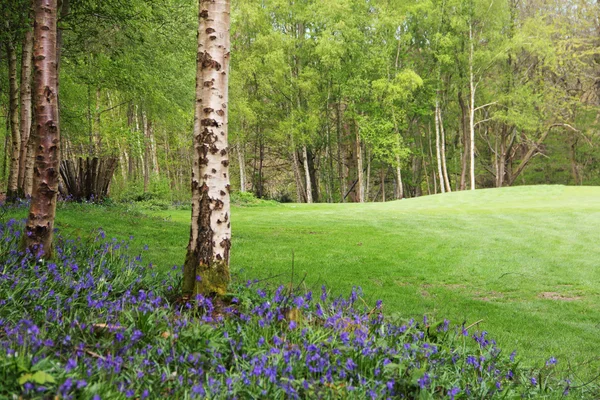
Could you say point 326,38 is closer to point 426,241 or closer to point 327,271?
point 426,241

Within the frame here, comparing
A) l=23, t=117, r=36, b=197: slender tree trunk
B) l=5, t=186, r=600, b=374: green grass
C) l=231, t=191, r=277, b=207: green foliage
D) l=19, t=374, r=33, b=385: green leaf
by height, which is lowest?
l=5, t=186, r=600, b=374: green grass

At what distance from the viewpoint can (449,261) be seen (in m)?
9.28

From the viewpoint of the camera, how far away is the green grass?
6.03 metres

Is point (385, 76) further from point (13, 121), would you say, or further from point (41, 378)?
point (41, 378)

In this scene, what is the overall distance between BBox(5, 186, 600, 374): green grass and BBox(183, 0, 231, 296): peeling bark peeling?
1.59m

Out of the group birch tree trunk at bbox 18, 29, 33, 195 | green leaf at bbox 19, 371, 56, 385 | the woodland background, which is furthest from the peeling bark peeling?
the woodland background

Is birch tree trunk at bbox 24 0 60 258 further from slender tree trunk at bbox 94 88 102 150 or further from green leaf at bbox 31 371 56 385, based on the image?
slender tree trunk at bbox 94 88 102 150

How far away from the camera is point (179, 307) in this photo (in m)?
3.91

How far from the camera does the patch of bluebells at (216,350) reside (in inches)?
94.3

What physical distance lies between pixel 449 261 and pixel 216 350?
23.8ft

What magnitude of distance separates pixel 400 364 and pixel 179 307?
76.1 inches

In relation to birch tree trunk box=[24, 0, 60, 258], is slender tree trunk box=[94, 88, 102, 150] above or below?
above

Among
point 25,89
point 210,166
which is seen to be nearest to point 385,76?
point 25,89

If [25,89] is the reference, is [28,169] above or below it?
below
